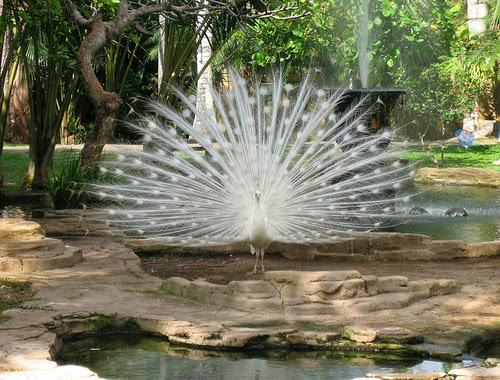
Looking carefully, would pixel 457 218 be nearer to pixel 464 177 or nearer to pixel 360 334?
pixel 464 177

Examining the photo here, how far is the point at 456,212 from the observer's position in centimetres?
1424

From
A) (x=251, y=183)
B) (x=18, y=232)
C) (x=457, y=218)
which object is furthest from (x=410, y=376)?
(x=457, y=218)

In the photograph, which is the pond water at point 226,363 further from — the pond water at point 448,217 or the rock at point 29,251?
the pond water at point 448,217

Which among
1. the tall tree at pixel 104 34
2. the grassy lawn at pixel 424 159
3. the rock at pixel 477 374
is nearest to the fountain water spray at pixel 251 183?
the tall tree at pixel 104 34

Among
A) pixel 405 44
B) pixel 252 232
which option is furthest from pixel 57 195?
pixel 405 44

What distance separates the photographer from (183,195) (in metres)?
9.50

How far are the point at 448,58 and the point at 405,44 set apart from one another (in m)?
4.81

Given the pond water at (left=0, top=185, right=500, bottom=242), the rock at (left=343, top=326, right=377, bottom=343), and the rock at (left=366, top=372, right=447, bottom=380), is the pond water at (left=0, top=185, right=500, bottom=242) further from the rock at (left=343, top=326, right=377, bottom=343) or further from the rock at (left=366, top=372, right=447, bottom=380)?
the rock at (left=366, top=372, right=447, bottom=380)

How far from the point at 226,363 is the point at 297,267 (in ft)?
11.6

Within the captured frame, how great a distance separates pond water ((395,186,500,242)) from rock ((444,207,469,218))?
3.8 inches

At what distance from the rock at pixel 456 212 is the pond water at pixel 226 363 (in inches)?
310

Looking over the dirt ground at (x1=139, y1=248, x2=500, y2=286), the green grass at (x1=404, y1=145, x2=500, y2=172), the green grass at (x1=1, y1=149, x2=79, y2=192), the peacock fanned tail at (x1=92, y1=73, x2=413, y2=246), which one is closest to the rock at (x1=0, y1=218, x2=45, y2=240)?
the peacock fanned tail at (x1=92, y1=73, x2=413, y2=246)

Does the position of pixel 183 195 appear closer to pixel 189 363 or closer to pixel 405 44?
pixel 189 363

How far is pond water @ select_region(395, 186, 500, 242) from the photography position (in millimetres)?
12656
